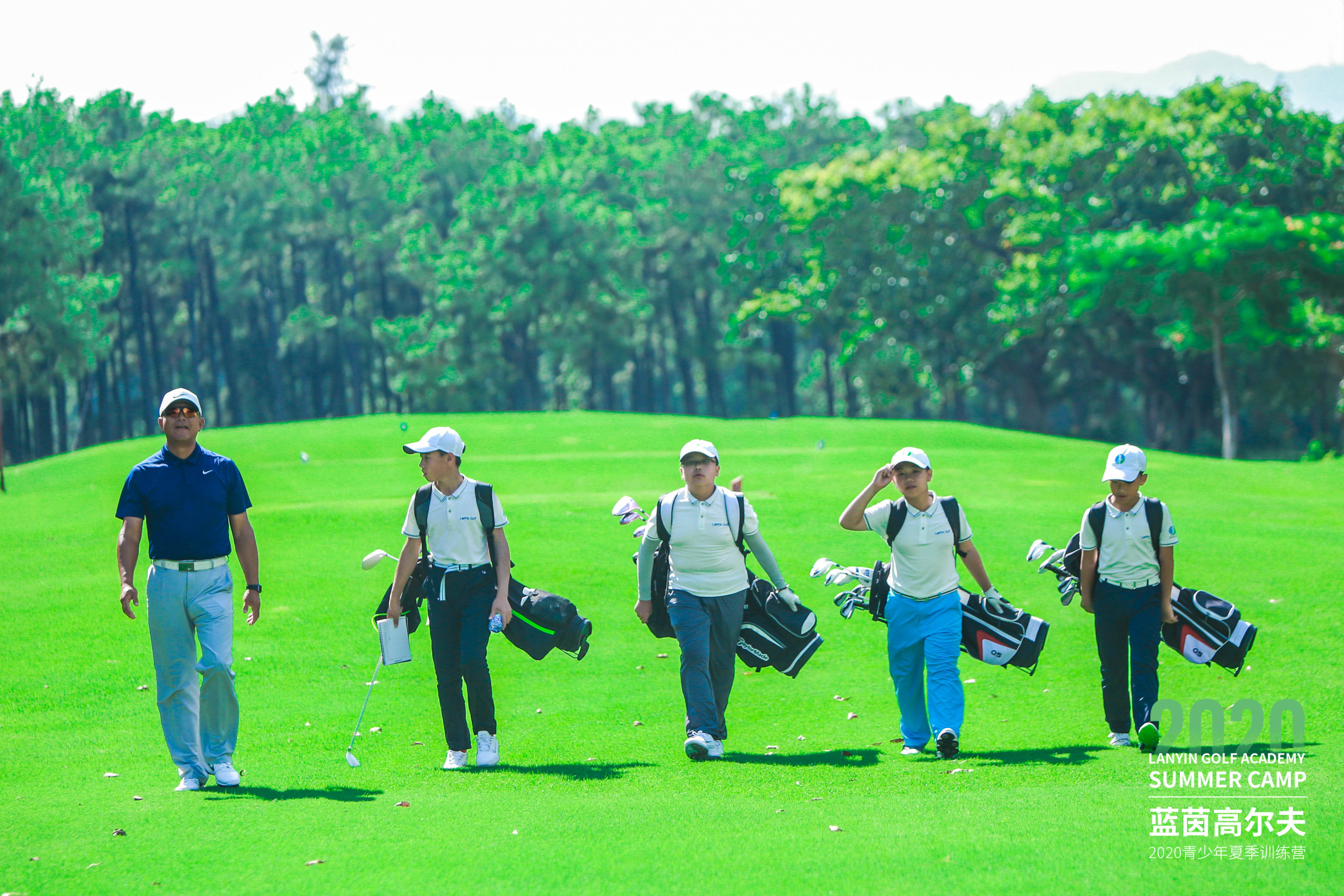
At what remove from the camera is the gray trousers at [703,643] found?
8711mm

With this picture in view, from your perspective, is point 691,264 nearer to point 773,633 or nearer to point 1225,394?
point 1225,394

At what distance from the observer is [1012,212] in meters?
51.4

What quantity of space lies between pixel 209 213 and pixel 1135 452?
221 ft

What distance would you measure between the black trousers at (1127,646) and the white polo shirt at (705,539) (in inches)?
96.2

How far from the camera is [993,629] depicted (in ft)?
29.5

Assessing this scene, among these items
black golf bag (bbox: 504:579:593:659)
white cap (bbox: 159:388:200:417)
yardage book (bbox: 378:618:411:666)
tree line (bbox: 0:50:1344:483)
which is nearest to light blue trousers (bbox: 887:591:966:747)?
black golf bag (bbox: 504:579:593:659)

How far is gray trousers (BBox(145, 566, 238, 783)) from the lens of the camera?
7.79 meters

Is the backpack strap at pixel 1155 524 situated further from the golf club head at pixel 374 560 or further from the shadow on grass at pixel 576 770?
the golf club head at pixel 374 560

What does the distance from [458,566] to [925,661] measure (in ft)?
10.4

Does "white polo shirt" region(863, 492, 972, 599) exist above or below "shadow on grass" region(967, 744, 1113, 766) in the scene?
above

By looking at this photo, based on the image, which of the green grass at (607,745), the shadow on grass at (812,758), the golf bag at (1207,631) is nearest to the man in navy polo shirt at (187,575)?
the green grass at (607,745)

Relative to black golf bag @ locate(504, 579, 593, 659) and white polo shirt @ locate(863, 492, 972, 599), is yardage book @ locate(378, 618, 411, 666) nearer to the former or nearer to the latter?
black golf bag @ locate(504, 579, 593, 659)

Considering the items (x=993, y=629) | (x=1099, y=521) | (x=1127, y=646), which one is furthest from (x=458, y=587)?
(x=1127, y=646)

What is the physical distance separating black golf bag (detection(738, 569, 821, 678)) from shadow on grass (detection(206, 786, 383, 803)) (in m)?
2.78
